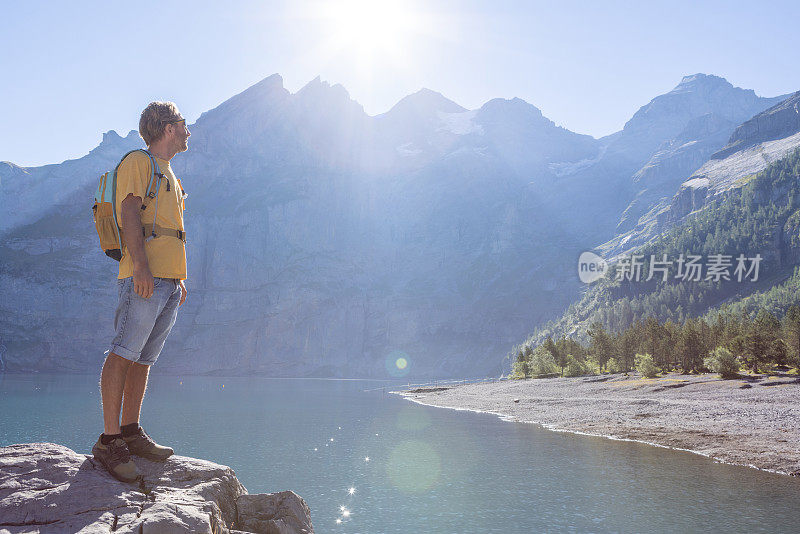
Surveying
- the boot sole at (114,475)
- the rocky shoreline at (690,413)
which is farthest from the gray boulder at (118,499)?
the rocky shoreline at (690,413)

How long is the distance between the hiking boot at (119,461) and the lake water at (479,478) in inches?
519

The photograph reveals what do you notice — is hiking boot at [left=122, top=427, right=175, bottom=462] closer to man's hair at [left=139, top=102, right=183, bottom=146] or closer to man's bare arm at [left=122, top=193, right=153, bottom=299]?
man's bare arm at [left=122, top=193, right=153, bottom=299]

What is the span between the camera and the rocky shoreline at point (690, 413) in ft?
92.7

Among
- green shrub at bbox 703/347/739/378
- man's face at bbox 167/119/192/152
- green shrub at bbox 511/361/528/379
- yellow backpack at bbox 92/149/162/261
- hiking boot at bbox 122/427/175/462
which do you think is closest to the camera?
yellow backpack at bbox 92/149/162/261

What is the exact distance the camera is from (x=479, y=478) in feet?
83.7

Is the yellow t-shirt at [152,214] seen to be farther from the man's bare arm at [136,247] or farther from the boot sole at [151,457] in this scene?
the boot sole at [151,457]

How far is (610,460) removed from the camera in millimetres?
28172

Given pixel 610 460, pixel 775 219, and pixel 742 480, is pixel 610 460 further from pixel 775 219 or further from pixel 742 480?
pixel 775 219

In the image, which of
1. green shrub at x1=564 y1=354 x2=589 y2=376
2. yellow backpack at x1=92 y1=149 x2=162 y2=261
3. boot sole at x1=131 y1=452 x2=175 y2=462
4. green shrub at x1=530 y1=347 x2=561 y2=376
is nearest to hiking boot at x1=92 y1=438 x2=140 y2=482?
boot sole at x1=131 y1=452 x2=175 y2=462

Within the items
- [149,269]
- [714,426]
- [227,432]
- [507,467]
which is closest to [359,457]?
[507,467]

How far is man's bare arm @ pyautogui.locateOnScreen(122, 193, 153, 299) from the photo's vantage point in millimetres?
6414

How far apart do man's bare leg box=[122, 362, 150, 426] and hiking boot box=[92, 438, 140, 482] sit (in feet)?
1.33

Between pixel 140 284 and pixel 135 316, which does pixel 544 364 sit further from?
pixel 140 284

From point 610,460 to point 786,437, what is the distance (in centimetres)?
1109
